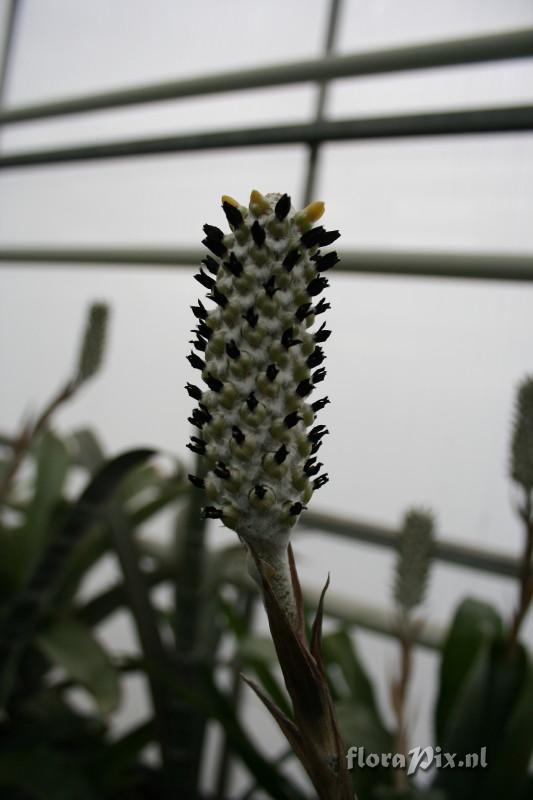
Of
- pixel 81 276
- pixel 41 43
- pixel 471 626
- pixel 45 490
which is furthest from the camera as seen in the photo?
pixel 41 43

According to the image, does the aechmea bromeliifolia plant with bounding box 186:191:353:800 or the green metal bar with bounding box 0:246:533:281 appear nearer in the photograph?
the aechmea bromeliifolia plant with bounding box 186:191:353:800

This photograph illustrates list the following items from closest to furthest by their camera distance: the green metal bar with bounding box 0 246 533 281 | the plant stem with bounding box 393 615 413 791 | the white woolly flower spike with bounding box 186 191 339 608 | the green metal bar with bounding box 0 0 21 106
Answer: the white woolly flower spike with bounding box 186 191 339 608 < the plant stem with bounding box 393 615 413 791 < the green metal bar with bounding box 0 246 533 281 < the green metal bar with bounding box 0 0 21 106

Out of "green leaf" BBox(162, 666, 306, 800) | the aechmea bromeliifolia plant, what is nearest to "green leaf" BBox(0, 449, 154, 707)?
"green leaf" BBox(162, 666, 306, 800)

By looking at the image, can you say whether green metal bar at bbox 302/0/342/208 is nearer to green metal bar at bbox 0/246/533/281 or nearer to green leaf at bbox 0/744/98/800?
green metal bar at bbox 0/246/533/281

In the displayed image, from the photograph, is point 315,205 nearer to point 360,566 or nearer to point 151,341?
point 360,566

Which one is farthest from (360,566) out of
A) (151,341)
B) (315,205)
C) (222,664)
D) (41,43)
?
(41,43)

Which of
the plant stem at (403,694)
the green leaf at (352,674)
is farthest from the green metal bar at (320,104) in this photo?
the plant stem at (403,694)
